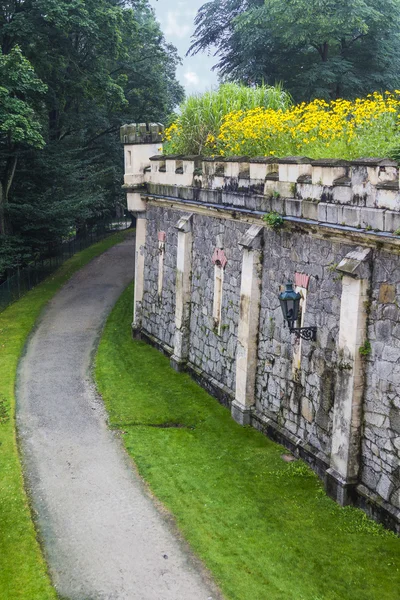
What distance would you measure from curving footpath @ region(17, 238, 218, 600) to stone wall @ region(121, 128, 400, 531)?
2810mm

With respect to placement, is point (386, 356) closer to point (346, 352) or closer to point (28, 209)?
point (346, 352)

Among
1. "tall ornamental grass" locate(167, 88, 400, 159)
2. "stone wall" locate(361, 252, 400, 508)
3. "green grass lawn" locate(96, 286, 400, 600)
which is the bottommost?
"green grass lawn" locate(96, 286, 400, 600)

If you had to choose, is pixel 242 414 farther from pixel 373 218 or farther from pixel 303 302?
pixel 373 218

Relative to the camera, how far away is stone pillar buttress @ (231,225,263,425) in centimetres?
1422

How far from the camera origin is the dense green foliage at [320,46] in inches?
1145

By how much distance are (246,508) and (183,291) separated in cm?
760

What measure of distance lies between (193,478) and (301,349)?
9.91ft

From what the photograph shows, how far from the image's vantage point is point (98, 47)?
101ft

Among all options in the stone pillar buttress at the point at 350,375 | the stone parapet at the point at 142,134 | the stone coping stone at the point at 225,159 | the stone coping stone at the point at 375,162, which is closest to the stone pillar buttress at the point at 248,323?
Result: the stone coping stone at the point at 225,159

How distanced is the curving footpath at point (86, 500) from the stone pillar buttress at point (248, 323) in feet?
8.89

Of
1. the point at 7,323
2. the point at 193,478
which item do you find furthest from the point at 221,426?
the point at 7,323

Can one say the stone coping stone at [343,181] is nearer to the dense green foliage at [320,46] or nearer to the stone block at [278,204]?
the stone block at [278,204]

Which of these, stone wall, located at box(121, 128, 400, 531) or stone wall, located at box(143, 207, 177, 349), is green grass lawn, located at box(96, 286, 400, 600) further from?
stone wall, located at box(143, 207, 177, 349)

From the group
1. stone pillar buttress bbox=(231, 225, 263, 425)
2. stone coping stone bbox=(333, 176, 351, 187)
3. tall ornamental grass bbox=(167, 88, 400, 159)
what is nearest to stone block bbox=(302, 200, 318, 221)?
stone coping stone bbox=(333, 176, 351, 187)
